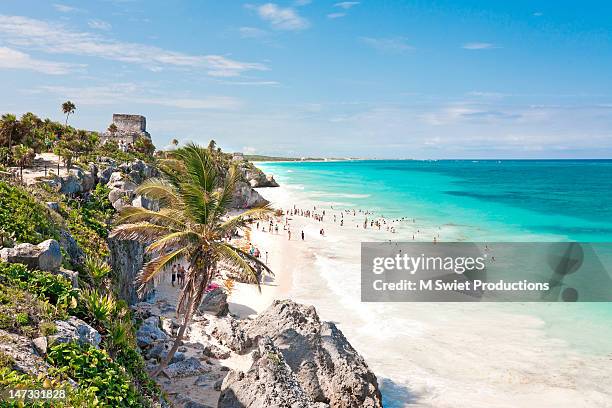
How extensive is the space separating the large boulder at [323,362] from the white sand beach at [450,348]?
7.69 feet

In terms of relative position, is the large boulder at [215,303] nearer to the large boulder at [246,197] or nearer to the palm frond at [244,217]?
the palm frond at [244,217]

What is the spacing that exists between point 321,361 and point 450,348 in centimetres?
929

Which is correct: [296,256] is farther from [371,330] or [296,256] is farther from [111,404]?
[111,404]

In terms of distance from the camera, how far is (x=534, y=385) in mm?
17719

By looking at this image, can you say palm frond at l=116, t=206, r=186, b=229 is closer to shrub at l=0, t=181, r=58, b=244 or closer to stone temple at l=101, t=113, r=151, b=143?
shrub at l=0, t=181, r=58, b=244

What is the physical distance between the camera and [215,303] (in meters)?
21.0

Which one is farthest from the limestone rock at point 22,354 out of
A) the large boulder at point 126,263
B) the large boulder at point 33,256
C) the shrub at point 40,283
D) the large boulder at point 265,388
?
the large boulder at point 126,263

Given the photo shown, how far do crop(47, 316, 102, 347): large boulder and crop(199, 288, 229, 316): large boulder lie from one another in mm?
12244

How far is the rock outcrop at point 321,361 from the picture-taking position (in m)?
13.6

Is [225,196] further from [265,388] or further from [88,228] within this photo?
[88,228]

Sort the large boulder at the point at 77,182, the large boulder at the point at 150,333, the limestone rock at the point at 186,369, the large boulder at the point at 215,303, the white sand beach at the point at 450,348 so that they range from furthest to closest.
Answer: the large boulder at the point at 215,303 → the large boulder at the point at 77,182 → the white sand beach at the point at 450,348 → the large boulder at the point at 150,333 → the limestone rock at the point at 186,369

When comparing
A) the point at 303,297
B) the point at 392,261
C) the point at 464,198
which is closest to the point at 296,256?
the point at 392,261

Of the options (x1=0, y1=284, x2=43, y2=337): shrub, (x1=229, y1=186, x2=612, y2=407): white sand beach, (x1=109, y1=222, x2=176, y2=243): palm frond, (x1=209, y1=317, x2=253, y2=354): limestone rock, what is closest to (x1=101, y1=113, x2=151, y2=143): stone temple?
(x1=229, y1=186, x2=612, y2=407): white sand beach

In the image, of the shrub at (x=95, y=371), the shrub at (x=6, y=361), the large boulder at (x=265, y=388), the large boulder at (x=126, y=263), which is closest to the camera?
the shrub at (x=6, y=361)
